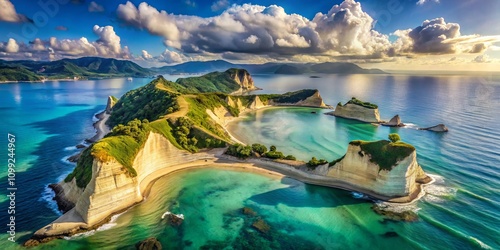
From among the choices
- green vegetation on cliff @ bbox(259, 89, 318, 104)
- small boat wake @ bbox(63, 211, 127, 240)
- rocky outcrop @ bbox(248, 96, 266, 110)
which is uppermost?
green vegetation on cliff @ bbox(259, 89, 318, 104)

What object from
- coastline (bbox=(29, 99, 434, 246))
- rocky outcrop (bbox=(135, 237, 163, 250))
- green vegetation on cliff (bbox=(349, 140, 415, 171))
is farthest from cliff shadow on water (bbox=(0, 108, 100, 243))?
green vegetation on cliff (bbox=(349, 140, 415, 171))

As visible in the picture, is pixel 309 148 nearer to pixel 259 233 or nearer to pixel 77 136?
pixel 259 233

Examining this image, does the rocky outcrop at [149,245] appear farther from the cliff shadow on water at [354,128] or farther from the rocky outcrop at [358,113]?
the rocky outcrop at [358,113]

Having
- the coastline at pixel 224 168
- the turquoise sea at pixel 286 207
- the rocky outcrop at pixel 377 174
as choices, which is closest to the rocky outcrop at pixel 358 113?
the turquoise sea at pixel 286 207

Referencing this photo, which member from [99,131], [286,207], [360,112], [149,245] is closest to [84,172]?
[149,245]

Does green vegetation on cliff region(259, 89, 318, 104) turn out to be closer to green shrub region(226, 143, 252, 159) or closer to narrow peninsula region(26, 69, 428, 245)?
narrow peninsula region(26, 69, 428, 245)

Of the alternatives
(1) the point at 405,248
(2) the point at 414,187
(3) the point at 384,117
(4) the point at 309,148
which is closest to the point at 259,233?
(1) the point at 405,248
